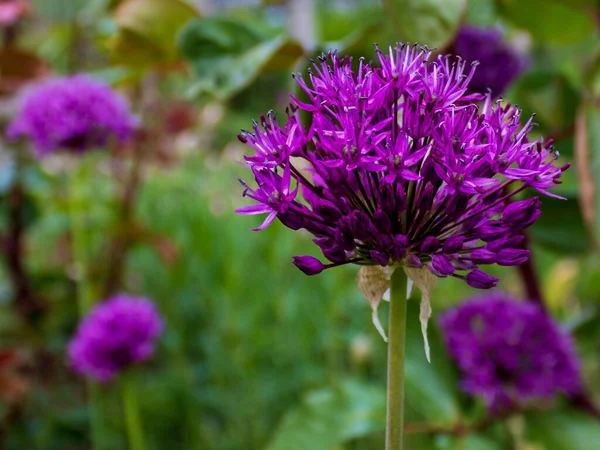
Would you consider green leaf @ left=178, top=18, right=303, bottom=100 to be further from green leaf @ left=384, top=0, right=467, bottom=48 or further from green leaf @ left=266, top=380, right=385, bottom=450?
green leaf @ left=266, top=380, right=385, bottom=450

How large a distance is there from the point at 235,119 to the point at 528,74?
2975mm

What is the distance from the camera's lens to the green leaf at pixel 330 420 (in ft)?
2.26

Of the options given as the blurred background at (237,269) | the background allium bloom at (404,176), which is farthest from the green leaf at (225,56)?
the background allium bloom at (404,176)

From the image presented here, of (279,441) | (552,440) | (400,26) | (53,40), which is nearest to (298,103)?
(400,26)

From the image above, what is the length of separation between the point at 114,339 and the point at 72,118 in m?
0.35

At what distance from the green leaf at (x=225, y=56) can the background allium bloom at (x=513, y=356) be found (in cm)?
38

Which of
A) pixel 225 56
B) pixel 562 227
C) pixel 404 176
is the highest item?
pixel 225 56

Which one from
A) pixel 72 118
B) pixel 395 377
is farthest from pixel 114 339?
pixel 395 377

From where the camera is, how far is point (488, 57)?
0.71 metres

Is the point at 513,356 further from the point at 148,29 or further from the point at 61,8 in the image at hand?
the point at 61,8

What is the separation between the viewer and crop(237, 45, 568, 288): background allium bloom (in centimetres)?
34

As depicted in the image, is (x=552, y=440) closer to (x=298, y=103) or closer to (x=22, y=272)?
(x=298, y=103)

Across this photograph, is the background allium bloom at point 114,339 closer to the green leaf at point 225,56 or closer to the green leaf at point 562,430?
the green leaf at point 225,56

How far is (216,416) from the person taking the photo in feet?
4.17
